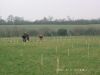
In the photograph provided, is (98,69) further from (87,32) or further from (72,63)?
(87,32)

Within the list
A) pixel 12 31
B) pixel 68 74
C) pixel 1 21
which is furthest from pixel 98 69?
pixel 1 21

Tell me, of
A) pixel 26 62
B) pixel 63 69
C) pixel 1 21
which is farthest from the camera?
pixel 1 21

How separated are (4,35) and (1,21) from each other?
39663 mm

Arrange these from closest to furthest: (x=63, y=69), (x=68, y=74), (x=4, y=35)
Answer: (x=68, y=74), (x=63, y=69), (x=4, y=35)

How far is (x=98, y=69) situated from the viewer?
18.9 meters

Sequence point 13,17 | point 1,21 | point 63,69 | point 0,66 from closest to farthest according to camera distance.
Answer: point 63,69 < point 0,66 < point 1,21 < point 13,17

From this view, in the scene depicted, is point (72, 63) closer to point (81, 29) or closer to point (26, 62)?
point (26, 62)

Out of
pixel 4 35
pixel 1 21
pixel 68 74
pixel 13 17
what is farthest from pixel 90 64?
pixel 13 17

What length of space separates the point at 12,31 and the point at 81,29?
1960cm

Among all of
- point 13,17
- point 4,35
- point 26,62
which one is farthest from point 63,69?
point 13,17

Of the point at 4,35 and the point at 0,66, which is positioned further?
the point at 4,35

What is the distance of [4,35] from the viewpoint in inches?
3541

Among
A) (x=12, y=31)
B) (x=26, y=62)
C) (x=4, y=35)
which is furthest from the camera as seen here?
(x=12, y=31)

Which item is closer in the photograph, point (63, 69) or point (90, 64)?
point (63, 69)
